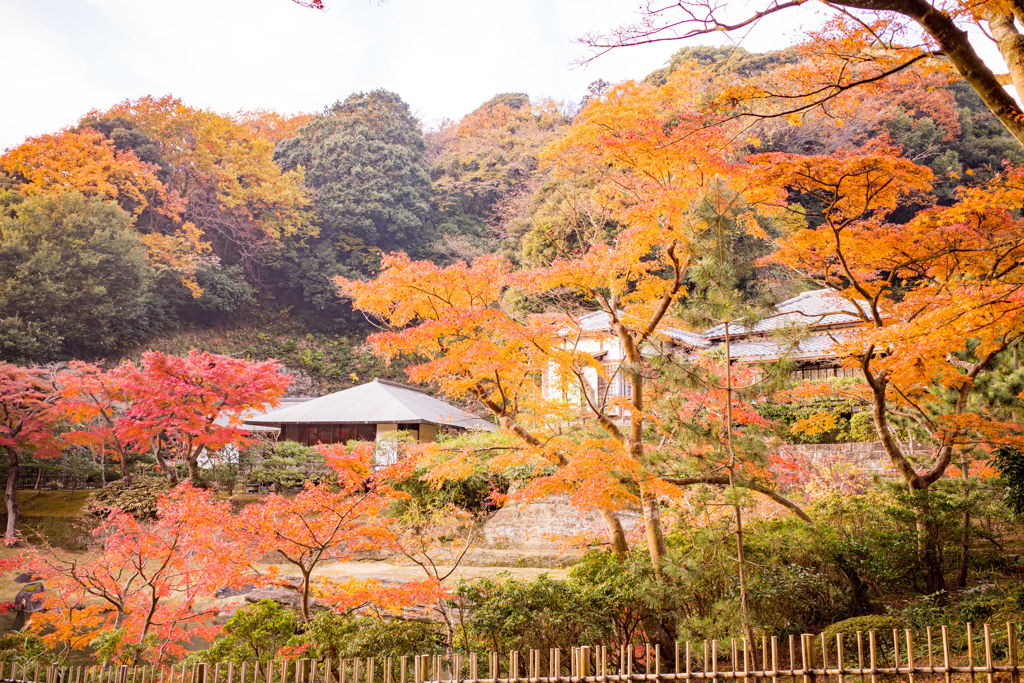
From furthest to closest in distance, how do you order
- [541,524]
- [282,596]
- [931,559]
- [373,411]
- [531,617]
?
[373,411] < [541,524] < [282,596] < [931,559] < [531,617]

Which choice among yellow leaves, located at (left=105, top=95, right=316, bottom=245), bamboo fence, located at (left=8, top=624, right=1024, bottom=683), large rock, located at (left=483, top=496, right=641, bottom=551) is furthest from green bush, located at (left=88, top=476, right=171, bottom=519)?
yellow leaves, located at (left=105, top=95, right=316, bottom=245)

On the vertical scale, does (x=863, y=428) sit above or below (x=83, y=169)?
below

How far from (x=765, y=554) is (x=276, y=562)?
30.5 feet

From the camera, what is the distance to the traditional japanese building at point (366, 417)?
14.3 m

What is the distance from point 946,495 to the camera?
6449 millimetres

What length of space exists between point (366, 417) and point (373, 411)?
0.94 feet

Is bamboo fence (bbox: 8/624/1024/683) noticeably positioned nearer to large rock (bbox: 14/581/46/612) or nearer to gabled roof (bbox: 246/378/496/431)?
large rock (bbox: 14/581/46/612)

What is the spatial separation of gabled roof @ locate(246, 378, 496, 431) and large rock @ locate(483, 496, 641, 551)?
359cm

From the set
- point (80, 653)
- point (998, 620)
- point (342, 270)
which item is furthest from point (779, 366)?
point (342, 270)

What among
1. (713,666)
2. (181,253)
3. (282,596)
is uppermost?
(181,253)

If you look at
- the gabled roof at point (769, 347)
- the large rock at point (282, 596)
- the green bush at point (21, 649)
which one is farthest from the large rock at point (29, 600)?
the gabled roof at point (769, 347)

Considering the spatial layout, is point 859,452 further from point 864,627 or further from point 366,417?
point 366,417

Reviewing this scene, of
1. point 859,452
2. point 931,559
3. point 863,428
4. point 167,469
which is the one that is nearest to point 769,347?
point 863,428

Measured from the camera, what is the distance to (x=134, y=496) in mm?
12430
